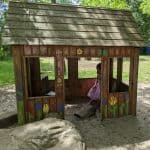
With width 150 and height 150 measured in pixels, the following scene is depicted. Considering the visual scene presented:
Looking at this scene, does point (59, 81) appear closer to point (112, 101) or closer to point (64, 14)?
point (112, 101)

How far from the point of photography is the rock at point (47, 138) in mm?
5148

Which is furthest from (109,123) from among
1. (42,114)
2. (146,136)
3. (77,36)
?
(77,36)

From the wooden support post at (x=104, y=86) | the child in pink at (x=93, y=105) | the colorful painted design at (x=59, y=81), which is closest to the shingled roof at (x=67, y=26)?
the wooden support post at (x=104, y=86)

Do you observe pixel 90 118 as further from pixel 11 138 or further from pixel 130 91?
pixel 11 138

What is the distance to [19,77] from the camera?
6.37 m

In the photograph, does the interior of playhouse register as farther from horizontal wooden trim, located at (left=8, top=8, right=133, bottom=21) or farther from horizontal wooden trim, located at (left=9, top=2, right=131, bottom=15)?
horizontal wooden trim, located at (left=9, top=2, right=131, bottom=15)

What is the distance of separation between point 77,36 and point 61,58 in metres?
0.76

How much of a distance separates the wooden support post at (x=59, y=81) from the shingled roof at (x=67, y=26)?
1.44 ft

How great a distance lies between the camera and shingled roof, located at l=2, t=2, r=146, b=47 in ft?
20.9

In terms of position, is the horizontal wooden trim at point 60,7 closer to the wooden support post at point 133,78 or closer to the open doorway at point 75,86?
A: the wooden support post at point 133,78

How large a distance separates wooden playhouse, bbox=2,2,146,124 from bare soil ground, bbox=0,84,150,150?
0.39 metres

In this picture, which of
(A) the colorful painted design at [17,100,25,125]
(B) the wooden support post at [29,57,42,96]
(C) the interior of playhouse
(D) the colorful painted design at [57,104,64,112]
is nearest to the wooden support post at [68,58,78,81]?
(C) the interior of playhouse

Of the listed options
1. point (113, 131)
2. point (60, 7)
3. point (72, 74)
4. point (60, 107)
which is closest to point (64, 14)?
point (60, 7)

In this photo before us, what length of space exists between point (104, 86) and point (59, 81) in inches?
54.1
